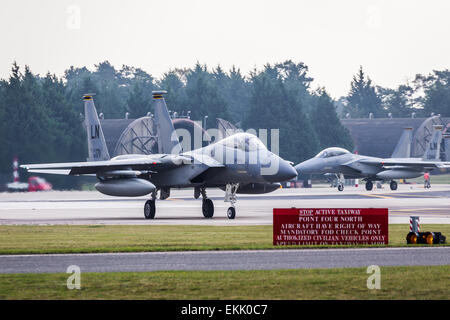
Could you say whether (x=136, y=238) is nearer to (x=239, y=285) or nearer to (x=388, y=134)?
(x=239, y=285)

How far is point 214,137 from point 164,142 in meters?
54.9

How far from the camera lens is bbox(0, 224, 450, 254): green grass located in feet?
71.3

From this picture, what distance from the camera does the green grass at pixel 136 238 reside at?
21.7 metres

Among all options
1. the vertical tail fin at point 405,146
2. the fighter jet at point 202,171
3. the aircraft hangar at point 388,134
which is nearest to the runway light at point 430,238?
the fighter jet at point 202,171

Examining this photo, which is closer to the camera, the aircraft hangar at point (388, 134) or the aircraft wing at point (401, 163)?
the aircraft wing at point (401, 163)

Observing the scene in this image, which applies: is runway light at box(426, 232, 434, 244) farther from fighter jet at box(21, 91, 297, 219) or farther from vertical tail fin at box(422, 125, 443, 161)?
vertical tail fin at box(422, 125, 443, 161)

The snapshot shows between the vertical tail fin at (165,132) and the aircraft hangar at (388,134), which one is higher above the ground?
the aircraft hangar at (388,134)

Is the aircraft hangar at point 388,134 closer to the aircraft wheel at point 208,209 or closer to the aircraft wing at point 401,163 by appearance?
the aircraft wing at point 401,163

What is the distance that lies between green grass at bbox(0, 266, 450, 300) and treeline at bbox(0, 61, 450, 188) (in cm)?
4601

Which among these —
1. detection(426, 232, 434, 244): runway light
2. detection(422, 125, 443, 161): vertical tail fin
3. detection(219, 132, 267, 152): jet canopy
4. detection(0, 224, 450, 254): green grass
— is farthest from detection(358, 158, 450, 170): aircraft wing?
detection(426, 232, 434, 244): runway light

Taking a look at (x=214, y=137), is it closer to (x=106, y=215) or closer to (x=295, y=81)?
(x=106, y=215)

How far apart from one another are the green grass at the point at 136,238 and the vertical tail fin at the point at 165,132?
8090 millimetres

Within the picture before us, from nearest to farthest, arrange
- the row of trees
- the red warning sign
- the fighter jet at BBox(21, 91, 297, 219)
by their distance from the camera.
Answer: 1. the red warning sign
2. the fighter jet at BBox(21, 91, 297, 219)
3. the row of trees

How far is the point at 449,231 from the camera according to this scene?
26.6 meters
